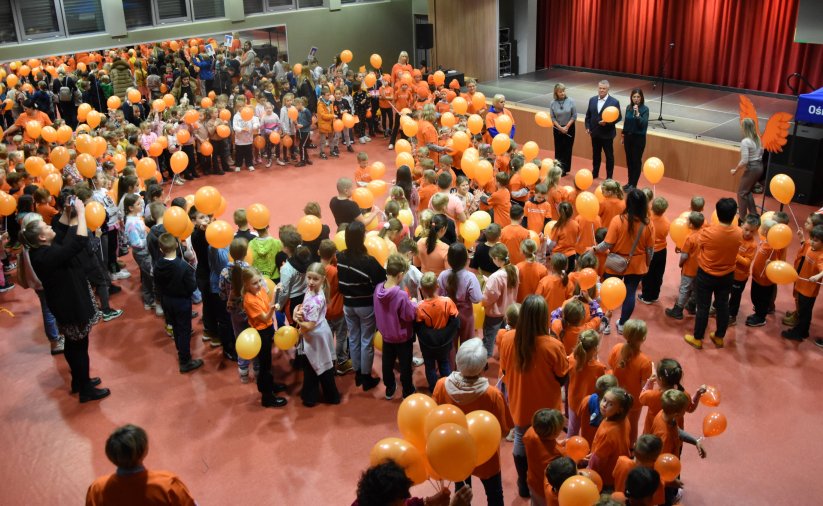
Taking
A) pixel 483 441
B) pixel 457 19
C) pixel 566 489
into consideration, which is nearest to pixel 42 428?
pixel 483 441

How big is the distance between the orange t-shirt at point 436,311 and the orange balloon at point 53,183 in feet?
14.6

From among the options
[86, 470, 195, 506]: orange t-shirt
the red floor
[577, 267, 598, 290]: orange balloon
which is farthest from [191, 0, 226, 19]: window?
[86, 470, 195, 506]: orange t-shirt

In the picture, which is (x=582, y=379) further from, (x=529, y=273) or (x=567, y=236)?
(x=567, y=236)

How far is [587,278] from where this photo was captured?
16.0 ft

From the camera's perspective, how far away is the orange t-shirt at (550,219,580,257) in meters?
5.80

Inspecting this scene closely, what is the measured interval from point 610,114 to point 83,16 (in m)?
9.84

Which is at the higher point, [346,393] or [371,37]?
[371,37]

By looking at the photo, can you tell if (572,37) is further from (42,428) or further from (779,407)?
(42,428)

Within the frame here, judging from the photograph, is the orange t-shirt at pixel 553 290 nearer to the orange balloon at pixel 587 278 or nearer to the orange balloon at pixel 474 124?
the orange balloon at pixel 587 278

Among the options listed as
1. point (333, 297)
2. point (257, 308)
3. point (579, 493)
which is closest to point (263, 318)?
point (257, 308)

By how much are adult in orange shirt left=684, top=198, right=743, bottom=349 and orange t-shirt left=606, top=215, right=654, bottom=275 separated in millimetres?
405

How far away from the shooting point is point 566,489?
2865 mm

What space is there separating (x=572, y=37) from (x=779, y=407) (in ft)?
38.8

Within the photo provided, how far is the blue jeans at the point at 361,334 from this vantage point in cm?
Result: 500
